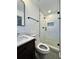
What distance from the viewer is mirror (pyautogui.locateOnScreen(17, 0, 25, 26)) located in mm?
2297

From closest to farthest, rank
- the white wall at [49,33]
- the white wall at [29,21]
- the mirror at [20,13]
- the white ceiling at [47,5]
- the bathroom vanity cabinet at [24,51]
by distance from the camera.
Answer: the bathroom vanity cabinet at [24,51]
the mirror at [20,13]
the white wall at [29,21]
the white ceiling at [47,5]
the white wall at [49,33]

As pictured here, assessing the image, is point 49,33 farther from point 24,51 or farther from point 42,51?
point 24,51

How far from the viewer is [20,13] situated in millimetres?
2379

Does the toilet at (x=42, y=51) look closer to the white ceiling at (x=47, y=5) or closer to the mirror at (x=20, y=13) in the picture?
the mirror at (x=20, y=13)

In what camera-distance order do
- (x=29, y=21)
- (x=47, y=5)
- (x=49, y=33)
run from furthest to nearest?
(x=49, y=33) < (x=47, y=5) < (x=29, y=21)

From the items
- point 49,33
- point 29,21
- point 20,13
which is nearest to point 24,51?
point 20,13

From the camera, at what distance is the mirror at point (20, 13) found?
7.54ft

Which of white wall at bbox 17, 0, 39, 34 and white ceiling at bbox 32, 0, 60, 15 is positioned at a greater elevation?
white ceiling at bbox 32, 0, 60, 15

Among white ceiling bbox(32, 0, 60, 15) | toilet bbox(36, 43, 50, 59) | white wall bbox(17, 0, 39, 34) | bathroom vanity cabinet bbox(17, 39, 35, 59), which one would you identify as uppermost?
white ceiling bbox(32, 0, 60, 15)

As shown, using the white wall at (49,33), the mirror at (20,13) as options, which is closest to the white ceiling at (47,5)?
the white wall at (49,33)

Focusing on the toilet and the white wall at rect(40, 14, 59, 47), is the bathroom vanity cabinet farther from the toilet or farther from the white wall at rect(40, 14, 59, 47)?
the white wall at rect(40, 14, 59, 47)

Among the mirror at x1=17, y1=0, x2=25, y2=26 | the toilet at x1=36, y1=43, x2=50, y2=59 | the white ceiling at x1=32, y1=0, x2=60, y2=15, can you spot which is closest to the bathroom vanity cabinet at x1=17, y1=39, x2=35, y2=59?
the toilet at x1=36, y1=43, x2=50, y2=59
